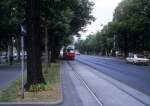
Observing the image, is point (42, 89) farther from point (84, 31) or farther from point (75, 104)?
point (84, 31)

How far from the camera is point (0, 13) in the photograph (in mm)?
51500

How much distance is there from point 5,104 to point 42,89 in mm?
4545

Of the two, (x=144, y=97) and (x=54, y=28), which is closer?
(x=144, y=97)

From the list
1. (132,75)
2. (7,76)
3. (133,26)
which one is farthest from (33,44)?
(133,26)

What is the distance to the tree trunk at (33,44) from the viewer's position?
2097 centimetres

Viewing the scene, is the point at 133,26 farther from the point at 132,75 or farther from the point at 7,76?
the point at 7,76

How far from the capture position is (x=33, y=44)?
69.2 feet

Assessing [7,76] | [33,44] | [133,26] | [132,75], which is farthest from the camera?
[133,26]

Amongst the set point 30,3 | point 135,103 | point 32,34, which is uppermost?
point 30,3

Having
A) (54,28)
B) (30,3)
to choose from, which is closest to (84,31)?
(54,28)

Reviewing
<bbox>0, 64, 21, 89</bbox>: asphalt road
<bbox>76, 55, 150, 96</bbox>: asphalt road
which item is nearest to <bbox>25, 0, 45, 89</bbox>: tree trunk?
<bbox>0, 64, 21, 89</bbox>: asphalt road

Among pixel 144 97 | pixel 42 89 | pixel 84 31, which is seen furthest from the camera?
pixel 84 31

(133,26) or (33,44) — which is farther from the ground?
(133,26)

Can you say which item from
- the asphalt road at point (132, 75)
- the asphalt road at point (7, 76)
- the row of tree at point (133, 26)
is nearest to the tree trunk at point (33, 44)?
the asphalt road at point (7, 76)
